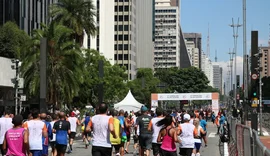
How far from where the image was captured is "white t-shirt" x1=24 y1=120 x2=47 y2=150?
1305 cm

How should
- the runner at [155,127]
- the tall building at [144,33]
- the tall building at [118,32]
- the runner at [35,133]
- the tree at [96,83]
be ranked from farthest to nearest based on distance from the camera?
the tall building at [144,33], the tall building at [118,32], the tree at [96,83], the runner at [155,127], the runner at [35,133]

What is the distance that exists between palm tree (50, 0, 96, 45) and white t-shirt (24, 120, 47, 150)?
138 feet

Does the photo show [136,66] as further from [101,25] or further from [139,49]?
[101,25]

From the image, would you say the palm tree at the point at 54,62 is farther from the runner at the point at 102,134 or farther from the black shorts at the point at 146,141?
the runner at the point at 102,134

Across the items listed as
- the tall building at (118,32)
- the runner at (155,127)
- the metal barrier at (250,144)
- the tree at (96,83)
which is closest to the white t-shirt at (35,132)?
the runner at (155,127)

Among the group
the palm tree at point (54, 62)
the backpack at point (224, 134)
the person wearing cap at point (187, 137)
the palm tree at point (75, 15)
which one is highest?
the palm tree at point (75, 15)

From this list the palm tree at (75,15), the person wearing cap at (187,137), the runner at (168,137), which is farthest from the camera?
the palm tree at (75,15)

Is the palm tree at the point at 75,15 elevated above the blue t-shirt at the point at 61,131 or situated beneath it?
elevated above

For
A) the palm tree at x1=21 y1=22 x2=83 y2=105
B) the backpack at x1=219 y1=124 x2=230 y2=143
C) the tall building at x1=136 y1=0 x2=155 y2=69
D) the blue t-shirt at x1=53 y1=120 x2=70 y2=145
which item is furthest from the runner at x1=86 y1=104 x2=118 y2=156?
the tall building at x1=136 y1=0 x2=155 y2=69

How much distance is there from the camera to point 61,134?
56.8 feet

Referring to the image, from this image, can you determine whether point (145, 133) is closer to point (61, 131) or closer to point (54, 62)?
point (61, 131)

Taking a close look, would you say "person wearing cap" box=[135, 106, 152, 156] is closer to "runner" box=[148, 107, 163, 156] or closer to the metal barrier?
"runner" box=[148, 107, 163, 156]

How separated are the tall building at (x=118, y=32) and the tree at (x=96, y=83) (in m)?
44.1

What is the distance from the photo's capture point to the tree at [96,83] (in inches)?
2781
